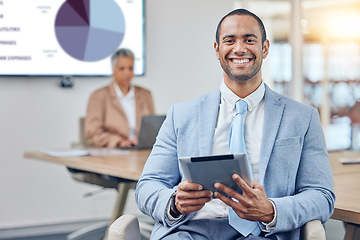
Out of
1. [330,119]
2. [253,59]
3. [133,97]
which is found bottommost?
[330,119]

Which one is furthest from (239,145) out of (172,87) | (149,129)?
(172,87)

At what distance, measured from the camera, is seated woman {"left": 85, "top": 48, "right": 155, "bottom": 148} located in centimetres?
436

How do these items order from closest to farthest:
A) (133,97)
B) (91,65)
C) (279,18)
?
(133,97)
(91,65)
(279,18)

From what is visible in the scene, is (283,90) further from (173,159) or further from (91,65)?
(173,159)

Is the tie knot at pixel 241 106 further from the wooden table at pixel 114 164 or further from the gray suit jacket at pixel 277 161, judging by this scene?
the wooden table at pixel 114 164

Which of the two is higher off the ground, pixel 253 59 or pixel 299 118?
pixel 253 59

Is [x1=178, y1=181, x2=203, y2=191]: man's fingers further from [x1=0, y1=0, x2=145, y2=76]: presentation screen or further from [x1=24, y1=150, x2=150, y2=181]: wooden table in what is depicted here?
[x1=0, y1=0, x2=145, y2=76]: presentation screen

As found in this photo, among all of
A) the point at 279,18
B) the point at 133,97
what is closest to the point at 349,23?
the point at 279,18

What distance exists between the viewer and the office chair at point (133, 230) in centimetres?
167

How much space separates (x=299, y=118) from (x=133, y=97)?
287 centimetres

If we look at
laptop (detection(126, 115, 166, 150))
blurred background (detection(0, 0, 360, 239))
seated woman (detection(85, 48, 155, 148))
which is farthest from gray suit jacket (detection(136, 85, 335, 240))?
seated woman (detection(85, 48, 155, 148))

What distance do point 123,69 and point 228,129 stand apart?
2.70 meters

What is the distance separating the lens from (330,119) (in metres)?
6.52

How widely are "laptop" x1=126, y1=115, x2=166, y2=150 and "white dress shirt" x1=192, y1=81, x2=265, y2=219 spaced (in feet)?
5.08
